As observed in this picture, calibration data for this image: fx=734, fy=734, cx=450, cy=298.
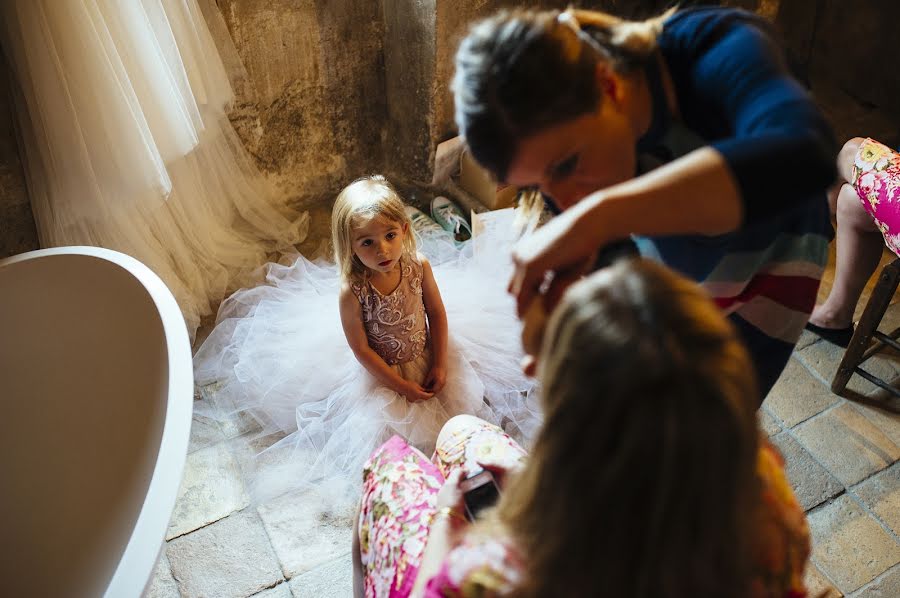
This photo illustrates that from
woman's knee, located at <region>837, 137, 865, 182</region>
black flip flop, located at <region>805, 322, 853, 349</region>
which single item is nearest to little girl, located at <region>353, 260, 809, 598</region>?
woman's knee, located at <region>837, 137, 865, 182</region>

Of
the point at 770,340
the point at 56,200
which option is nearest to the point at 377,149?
the point at 56,200

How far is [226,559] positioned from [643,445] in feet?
4.93

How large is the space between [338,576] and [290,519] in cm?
21

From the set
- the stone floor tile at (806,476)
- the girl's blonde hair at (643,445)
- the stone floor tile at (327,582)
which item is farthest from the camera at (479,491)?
the stone floor tile at (806,476)

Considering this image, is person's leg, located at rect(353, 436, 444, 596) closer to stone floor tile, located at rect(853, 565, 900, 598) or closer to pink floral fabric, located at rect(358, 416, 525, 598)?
Result: pink floral fabric, located at rect(358, 416, 525, 598)

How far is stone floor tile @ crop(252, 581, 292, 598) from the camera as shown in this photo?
1740 mm

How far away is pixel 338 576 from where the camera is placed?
1784 millimetres

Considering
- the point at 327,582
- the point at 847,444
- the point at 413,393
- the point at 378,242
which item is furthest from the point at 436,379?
the point at 847,444

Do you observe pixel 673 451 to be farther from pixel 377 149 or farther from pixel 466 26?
pixel 377 149

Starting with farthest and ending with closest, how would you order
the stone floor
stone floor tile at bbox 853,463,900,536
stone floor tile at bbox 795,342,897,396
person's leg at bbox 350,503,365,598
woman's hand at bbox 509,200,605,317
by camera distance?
stone floor tile at bbox 795,342,897,396, stone floor tile at bbox 853,463,900,536, the stone floor, person's leg at bbox 350,503,365,598, woman's hand at bbox 509,200,605,317

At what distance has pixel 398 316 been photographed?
6.65 feet

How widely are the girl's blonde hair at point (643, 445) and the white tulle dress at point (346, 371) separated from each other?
1.34m

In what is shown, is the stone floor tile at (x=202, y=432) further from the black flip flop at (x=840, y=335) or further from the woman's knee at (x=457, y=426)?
the black flip flop at (x=840, y=335)

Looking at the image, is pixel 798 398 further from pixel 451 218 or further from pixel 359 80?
pixel 359 80
